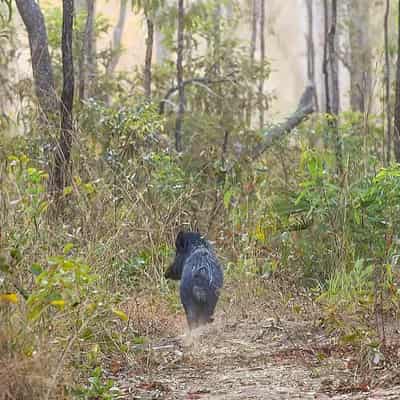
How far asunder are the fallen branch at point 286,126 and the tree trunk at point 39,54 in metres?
3.42

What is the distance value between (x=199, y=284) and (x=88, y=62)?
7.50m

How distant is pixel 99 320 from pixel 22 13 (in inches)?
209

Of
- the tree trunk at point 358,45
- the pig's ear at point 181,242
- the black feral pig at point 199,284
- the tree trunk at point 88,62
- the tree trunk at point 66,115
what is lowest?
the black feral pig at point 199,284

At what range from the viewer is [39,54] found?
10570mm

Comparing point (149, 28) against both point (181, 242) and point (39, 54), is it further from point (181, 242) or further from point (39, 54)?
point (181, 242)

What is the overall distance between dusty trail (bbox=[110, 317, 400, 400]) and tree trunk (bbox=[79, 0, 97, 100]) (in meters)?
5.53

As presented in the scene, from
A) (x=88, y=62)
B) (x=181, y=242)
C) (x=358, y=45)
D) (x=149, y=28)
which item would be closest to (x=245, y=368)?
(x=181, y=242)

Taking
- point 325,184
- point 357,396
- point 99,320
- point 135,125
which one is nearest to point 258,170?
point 135,125

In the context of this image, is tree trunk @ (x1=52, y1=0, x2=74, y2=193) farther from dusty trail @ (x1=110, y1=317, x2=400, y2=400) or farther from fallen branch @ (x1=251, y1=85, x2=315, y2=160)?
fallen branch @ (x1=251, y1=85, x2=315, y2=160)

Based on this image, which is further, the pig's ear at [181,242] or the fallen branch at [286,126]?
the fallen branch at [286,126]

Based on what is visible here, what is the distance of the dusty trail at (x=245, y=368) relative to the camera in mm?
5762

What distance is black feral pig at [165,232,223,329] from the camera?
7.76 m

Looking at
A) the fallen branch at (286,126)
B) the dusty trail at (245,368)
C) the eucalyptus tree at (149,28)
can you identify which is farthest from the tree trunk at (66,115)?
the fallen branch at (286,126)

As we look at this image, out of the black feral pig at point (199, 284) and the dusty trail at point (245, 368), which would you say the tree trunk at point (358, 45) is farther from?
the dusty trail at point (245, 368)
